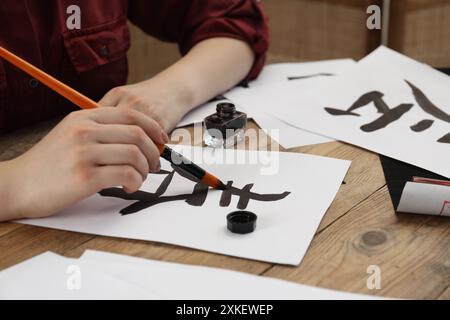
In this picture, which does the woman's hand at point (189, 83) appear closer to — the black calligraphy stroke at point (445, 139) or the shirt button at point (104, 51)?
the shirt button at point (104, 51)

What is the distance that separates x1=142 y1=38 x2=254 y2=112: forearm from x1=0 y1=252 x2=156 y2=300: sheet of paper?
0.41 metres

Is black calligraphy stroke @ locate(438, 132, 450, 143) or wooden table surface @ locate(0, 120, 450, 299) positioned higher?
wooden table surface @ locate(0, 120, 450, 299)

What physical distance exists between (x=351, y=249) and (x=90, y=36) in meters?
0.62

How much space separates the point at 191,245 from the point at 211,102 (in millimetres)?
452

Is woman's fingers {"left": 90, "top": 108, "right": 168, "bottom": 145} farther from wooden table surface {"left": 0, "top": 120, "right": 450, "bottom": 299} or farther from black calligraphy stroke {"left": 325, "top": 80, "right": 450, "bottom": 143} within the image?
black calligraphy stroke {"left": 325, "top": 80, "right": 450, "bottom": 143}

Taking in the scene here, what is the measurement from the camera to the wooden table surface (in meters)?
0.58

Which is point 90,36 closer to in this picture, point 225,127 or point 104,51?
point 104,51

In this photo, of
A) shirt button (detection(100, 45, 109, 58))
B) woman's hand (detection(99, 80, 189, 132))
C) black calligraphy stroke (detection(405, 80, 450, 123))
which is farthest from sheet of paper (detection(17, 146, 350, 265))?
shirt button (detection(100, 45, 109, 58))

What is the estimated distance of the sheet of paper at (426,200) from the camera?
69 cm

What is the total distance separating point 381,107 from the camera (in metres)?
0.98

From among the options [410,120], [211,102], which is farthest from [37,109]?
[410,120]

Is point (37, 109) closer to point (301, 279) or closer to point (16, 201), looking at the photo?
point (16, 201)

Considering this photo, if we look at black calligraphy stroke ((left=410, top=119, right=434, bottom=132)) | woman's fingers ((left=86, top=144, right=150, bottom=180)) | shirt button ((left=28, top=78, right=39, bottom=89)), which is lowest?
black calligraphy stroke ((left=410, top=119, right=434, bottom=132))

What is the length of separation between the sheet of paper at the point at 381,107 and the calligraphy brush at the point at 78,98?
231 mm
